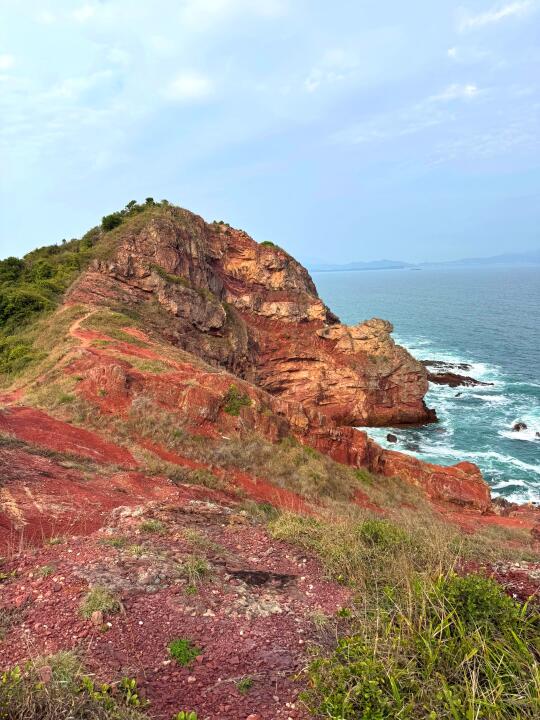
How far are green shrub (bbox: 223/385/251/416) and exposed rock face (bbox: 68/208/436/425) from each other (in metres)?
15.0

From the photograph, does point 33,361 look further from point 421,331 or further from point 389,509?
point 421,331

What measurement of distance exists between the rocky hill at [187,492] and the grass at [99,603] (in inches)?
1.1

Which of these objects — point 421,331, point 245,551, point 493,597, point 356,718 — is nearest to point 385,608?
point 493,597

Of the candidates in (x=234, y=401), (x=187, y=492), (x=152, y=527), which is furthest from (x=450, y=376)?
(x=152, y=527)

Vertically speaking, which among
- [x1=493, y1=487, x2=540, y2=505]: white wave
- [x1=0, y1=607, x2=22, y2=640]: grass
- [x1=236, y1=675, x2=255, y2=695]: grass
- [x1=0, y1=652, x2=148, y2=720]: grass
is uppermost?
[x1=0, y1=652, x2=148, y2=720]: grass

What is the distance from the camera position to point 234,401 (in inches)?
752

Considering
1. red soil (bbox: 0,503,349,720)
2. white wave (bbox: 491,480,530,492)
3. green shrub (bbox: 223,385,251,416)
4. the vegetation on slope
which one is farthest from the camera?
white wave (bbox: 491,480,530,492)

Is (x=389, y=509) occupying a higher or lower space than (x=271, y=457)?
lower

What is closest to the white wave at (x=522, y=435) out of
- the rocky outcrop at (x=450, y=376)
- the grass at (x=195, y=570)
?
the rocky outcrop at (x=450, y=376)

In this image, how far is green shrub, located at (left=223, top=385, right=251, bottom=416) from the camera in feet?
61.5

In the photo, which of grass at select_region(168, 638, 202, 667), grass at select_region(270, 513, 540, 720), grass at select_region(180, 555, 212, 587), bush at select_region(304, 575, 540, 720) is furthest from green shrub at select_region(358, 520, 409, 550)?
grass at select_region(168, 638, 202, 667)

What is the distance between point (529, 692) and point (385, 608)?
206 centimetres

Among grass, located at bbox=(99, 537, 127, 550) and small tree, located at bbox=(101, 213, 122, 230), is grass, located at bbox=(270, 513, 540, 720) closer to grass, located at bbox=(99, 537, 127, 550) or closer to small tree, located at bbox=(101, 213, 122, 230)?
grass, located at bbox=(99, 537, 127, 550)

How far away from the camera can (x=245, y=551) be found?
27.2 ft
